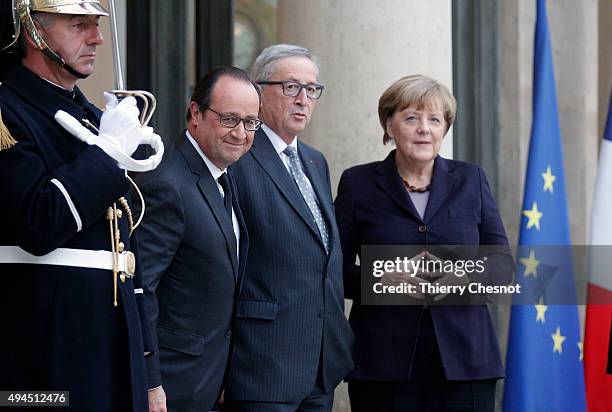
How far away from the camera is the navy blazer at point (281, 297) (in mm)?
4227

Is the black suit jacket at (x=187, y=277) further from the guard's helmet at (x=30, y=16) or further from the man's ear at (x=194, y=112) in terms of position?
the guard's helmet at (x=30, y=16)

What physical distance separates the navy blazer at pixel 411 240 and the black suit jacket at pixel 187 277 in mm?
879

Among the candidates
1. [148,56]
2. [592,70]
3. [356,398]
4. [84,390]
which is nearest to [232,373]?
[356,398]

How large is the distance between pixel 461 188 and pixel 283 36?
1506 millimetres

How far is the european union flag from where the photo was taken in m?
5.57

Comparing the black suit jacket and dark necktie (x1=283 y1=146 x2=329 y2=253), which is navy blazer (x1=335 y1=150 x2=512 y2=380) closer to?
dark necktie (x1=283 y1=146 x2=329 y2=253)

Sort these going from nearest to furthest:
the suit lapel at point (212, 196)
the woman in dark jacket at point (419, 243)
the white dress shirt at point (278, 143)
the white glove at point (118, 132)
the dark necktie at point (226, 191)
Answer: the white glove at point (118, 132), the suit lapel at point (212, 196), the dark necktie at point (226, 191), the white dress shirt at point (278, 143), the woman in dark jacket at point (419, 243)

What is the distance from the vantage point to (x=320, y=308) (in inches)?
173

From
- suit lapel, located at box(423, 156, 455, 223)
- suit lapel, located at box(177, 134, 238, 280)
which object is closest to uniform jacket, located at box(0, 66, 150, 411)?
suit lapel, located at box(177, 134, 238, 280)

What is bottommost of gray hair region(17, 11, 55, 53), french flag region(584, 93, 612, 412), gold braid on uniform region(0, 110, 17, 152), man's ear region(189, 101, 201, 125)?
french flag region(584, 93, 612, 412)

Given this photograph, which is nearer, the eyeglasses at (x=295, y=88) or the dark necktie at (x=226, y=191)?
the dark necktie at (x=226, y=191)

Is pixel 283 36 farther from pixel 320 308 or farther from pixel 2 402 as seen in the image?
pixel 2 402

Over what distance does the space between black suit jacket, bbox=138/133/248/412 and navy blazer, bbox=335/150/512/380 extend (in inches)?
34.6

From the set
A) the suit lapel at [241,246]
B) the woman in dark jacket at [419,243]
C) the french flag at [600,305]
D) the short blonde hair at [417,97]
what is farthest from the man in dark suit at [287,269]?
the french flag at [600,305]
